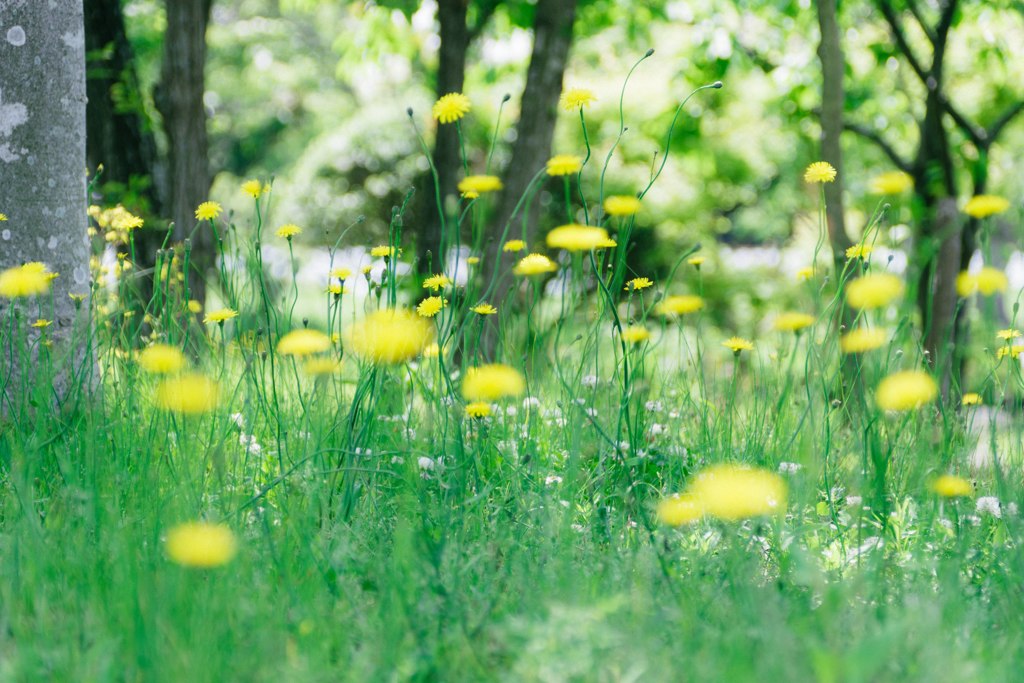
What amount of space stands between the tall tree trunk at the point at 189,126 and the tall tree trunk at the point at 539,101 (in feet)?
5.69

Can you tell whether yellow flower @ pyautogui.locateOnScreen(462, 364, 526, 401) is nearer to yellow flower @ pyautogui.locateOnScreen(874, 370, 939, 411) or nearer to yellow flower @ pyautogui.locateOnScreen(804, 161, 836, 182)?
yellow flower @ pyautogui.locateOnScreen(874, 370, 939, 411)

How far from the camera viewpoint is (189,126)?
566 cm

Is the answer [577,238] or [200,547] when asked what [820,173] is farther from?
[200,547]

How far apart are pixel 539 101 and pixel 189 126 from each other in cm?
205

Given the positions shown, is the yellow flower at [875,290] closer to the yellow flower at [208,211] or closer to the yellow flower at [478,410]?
the yellow flower at [478,410]

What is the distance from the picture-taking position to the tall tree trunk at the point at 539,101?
17.7 feet

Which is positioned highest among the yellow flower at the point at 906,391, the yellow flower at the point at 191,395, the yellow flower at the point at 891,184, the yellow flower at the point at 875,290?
the yellow flower at the point at 891,184

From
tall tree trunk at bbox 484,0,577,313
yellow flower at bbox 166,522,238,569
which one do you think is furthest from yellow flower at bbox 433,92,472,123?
tall tree trunk at bbox 484,0,577,313

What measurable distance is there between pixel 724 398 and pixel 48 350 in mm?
2229

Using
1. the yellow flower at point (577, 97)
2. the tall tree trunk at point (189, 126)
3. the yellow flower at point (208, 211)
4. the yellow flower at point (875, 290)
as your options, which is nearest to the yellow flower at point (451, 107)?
the yellow flower at point (577, 97)

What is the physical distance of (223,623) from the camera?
1.66m

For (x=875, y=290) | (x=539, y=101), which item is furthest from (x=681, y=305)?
(x=539, y=101)

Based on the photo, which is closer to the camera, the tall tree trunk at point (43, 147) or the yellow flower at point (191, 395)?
the yellow flower at point (191, 395)

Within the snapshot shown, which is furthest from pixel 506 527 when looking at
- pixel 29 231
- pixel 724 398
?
pixel 29 231
